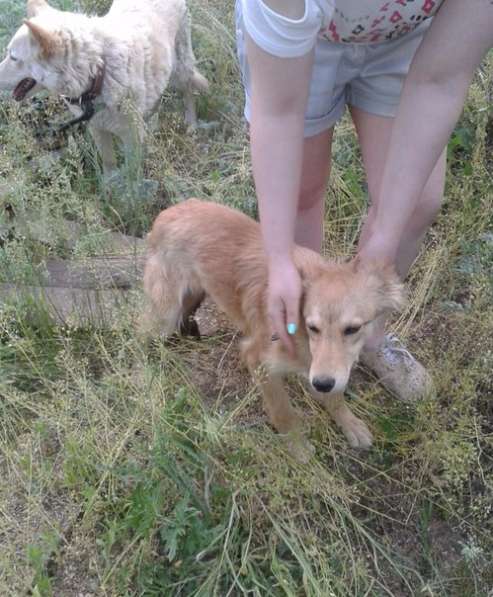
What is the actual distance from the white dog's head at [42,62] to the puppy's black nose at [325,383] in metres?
3.21

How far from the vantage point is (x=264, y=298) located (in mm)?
2473

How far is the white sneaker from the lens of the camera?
8.84 ft

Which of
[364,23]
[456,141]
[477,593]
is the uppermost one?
[364,23]

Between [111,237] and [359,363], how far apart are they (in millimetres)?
1450

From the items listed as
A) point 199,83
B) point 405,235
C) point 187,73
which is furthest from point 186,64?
point 405,235

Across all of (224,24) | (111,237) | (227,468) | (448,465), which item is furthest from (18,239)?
(224,24)

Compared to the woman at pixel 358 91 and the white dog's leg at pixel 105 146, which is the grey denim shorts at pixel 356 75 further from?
the white dog's leg at pixel 105 146

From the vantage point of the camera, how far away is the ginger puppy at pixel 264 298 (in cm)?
208

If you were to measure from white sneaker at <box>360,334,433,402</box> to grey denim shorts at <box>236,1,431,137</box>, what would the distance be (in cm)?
101

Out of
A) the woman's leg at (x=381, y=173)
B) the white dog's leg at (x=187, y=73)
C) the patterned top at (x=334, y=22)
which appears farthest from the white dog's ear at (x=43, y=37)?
the patterned top at (x=334, y=22)

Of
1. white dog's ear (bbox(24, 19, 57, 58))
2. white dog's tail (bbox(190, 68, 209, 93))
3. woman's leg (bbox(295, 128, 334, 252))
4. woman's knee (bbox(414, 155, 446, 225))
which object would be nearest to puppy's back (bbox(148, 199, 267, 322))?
woman's leg (bbox(295, 128, 334, 252))

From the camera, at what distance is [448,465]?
205 centimetres

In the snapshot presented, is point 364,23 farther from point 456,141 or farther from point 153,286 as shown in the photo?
point 456,141

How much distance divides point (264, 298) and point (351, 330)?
0.47m
